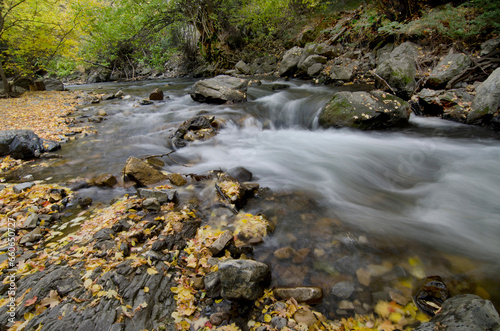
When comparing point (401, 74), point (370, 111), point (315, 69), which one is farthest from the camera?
point (315, 69)

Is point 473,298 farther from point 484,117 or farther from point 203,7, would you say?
point 203,7

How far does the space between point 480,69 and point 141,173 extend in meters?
10.1

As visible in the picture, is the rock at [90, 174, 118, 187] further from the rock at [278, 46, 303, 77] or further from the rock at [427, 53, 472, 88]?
the rock at [278, 46, 303, 77]

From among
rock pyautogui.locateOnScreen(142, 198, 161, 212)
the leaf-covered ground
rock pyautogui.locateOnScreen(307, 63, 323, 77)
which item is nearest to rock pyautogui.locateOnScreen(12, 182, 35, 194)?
A: rock pyautogui.locateOnScreen(142, 198, 161, 212)

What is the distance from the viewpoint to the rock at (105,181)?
424 cm

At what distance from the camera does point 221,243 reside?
276 centimetres

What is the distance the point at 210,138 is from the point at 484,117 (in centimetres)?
733

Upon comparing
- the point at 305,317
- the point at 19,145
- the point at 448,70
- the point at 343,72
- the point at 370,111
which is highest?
the point at 343,72

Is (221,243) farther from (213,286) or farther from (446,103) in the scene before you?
(446,103)

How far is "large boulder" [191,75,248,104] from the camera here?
376 inches

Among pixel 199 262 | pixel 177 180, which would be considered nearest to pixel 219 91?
pixel 177 180

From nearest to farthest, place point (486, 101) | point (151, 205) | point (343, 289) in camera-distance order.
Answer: point (343, 289) < point (151, 205) < point (486, 101)

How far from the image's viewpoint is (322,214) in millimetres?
3641

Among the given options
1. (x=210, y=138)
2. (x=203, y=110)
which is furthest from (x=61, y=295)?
(x=203, y=110)
